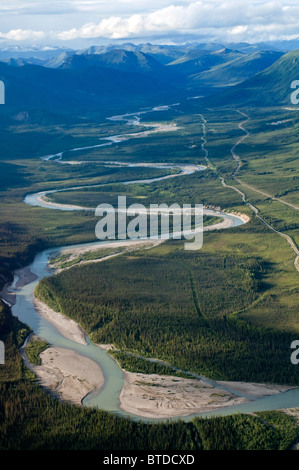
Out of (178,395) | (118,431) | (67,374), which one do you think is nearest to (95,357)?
(67,374)

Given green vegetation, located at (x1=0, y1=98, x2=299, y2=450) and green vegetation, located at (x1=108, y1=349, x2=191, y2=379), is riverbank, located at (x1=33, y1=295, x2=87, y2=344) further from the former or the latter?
green vegetation, located at (x1=108, y1=349, x2=191, y2=379)

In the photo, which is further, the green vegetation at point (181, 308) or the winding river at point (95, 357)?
the green vegetation at point (181, 308)

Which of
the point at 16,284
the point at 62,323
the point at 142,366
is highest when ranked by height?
the point at 142,366

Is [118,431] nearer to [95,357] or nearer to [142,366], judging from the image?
[142,366]

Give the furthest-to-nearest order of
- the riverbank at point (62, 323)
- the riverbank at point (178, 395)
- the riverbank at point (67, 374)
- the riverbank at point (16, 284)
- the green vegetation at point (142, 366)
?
the riverbank at point (16, 284) → the riverbank at point (62, 323) → the green vegetation at point (142, 366) → the riverbank at point (67, 374) → the riverbank at point (178, 395)

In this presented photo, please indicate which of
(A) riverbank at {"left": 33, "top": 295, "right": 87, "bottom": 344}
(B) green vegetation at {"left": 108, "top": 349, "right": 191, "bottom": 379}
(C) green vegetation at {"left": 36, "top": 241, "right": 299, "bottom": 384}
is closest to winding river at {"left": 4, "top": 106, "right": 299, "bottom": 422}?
(A) riverbank at {"left": 33, "top": 295, "right": 87, "bottom": 344}

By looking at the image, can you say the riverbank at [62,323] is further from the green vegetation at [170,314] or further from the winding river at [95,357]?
the green vegetation at [170,314]

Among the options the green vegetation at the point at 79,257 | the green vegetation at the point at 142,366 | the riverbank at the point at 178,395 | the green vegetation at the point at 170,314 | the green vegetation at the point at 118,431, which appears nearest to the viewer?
the green vegetation at the point at 118,431

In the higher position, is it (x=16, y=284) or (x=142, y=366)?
(x=142, y=366)

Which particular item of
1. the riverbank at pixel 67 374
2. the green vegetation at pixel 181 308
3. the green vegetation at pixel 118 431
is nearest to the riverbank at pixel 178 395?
the green vegetation at pixel 181 308

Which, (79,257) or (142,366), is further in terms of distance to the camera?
(79,257)

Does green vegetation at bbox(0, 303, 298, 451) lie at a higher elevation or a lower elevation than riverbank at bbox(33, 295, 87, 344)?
higher
